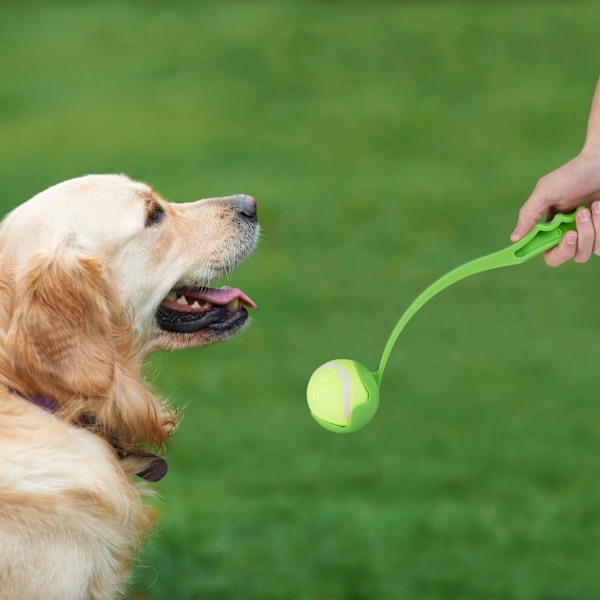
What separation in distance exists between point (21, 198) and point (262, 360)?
5668 millimetres

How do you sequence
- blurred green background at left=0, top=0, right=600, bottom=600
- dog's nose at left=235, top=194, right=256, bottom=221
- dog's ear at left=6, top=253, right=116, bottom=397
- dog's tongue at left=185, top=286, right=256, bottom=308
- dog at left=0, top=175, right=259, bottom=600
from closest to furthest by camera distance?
dog at left=0, top=175, right=259, bottom=600 < dog's ear at left=6, top=253, right=116, bottom=397 < dog's tongue at left=185, top=286, right=256, bottom=308 < dog's nose at left=235, top=194, right=256, bottom=221 < blurred green background at left=0, top=0, right=600, bottom=600

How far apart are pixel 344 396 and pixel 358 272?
27.4ft

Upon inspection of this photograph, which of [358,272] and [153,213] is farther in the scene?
[358,272]

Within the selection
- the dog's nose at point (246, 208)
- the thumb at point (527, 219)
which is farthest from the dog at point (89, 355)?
the thumb at point (527, 219)

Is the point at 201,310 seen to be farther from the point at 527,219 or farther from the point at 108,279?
the point at 527,219

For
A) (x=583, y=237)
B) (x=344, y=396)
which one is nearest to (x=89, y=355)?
(x=344, y=396)

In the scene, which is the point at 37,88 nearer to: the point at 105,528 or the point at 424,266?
the point at 424,266

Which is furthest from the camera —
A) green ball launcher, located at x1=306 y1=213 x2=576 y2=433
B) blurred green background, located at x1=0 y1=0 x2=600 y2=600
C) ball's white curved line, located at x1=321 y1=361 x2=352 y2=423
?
blurred green background, located at x1=0 y1=0 x2=600 y2=600

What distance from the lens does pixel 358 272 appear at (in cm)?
1229

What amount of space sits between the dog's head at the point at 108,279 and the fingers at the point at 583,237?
4.26 ft

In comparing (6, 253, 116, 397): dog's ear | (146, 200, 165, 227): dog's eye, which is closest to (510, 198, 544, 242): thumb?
(146, 200, 165, 227): dog's eye

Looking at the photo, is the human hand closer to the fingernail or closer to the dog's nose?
the fingernail

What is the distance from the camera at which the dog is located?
336 centimetres

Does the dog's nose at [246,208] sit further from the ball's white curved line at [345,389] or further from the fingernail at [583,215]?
the fingernail at [583,215]
